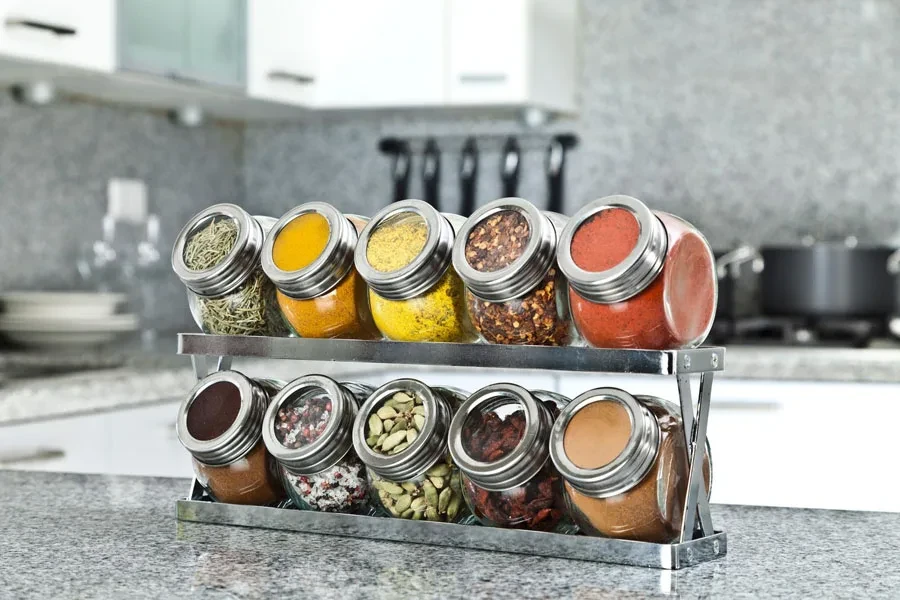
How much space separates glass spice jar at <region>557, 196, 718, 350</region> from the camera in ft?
2.86

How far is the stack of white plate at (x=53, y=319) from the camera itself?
2.60 m

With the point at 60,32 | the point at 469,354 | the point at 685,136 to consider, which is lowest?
the point at 469,354

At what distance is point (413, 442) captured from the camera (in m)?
0.93

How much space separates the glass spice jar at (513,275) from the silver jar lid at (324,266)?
0.36ft

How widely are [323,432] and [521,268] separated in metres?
0.21

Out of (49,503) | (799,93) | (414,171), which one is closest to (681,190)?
(799,93)

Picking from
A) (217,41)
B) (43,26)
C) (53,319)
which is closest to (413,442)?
(43,26)

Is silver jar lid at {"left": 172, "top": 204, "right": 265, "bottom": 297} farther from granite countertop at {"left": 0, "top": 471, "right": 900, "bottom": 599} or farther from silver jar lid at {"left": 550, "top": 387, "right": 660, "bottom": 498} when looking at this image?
silver jar lid at {"left": 550, "top": 387, "right": 660, "bottom": 498}

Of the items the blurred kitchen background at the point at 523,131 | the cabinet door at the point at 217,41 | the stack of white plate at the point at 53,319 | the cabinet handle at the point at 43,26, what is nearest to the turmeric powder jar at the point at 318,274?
the cabinet handle at the point at 43,26

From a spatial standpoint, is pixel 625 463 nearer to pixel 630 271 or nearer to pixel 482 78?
pixel 630 271

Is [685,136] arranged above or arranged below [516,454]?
above

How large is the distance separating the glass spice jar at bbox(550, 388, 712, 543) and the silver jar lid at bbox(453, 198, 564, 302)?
10cm

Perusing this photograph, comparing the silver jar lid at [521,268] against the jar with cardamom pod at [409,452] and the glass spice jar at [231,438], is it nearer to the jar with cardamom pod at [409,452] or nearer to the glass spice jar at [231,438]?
the jar with cardamom pod at [409,452]

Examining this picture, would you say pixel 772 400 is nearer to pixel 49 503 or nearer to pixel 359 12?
pixel 359 12
